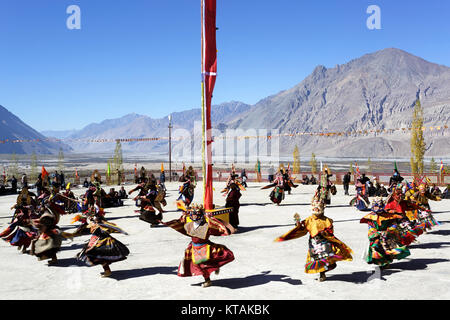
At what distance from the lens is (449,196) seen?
21859 mm

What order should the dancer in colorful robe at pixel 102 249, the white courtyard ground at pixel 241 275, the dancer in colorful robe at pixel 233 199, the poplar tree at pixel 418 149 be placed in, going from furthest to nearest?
the poplar tree at pixel 418 149
the dancer in colorful robe at pixel 233 199
the dancer in colorful robe at pixel 102 249
the white courtyard ground at pixel 241 275

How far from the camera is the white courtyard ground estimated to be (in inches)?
277

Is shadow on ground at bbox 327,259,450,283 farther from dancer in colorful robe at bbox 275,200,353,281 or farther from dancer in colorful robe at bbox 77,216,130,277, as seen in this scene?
dancer in colorful robe at bbox 77,216,130,277

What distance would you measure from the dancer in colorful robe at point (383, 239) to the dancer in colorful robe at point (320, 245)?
2.61ft

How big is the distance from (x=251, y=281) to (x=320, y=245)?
148cm

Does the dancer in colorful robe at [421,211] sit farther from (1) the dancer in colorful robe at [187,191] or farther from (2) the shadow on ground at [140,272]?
(1) the dancer in colorful robe at [187,191]

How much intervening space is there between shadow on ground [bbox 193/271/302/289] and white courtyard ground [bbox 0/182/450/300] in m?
0.02

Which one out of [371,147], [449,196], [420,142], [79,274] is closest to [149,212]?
[79,274]

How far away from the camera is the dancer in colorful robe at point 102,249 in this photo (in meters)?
7.99

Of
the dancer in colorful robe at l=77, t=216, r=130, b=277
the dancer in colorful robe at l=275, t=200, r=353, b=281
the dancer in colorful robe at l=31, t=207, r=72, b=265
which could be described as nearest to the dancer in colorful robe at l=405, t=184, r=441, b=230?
the dancer in colorful robe at l=275, t=200, r=353, b=281

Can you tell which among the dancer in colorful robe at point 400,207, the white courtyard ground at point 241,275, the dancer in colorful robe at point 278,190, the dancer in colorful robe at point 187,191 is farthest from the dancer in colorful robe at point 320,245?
the dancer in colorful robe at point 278,190

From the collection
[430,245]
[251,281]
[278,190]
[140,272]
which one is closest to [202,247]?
[251,281]

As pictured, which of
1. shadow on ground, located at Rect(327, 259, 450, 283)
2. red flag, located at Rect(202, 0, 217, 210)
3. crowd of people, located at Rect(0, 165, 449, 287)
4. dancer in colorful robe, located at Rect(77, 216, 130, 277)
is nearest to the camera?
→ crowd of people, located at Rect(0, 165, 449, 287)

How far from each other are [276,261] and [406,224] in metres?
3.48
